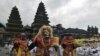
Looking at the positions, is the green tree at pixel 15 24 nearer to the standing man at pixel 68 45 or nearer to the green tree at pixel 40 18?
the green tree at pixel 40 18

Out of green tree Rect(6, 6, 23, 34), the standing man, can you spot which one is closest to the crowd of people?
the standing man

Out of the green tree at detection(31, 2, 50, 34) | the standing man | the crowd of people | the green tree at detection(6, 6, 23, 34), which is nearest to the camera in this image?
the crowd of people

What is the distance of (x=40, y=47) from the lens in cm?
1477

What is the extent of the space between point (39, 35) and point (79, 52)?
1975 cm

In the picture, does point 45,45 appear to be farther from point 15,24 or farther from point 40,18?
point 15,24

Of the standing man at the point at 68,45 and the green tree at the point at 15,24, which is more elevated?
the green tree at the point at 15,24

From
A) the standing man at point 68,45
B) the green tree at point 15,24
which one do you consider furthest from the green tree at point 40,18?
the standing man at point 68,45

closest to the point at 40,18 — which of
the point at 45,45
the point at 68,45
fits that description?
the point at 68,45

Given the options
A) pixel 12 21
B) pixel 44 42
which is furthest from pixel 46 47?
pixel 12 21

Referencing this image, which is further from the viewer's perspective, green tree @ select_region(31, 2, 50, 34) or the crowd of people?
green tree @ select_region(31, 2, 50, 34)

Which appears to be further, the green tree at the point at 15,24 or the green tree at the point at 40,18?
the green tree at the point at 15,24

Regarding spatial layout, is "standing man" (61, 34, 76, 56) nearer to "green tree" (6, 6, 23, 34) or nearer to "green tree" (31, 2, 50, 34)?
"green tree" (31, 2, 50, 34)

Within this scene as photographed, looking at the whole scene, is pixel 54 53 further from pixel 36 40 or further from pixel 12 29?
pixel 12 29

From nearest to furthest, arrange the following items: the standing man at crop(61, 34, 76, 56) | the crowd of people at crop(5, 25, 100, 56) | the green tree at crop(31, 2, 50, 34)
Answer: the crowd of people at crop(5, 25, 100, 56) → the standing man at crop(61, 34, 76, 56) → the green tree at crop(31, 2, 50, 34)
